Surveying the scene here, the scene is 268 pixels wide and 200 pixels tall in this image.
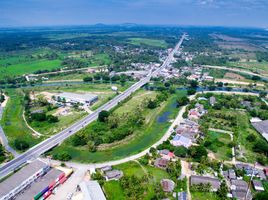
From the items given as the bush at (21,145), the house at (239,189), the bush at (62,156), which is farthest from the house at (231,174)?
the bush at (21,145)

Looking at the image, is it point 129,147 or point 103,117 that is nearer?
point 129,147

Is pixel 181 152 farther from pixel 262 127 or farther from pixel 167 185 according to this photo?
pixel 262 127

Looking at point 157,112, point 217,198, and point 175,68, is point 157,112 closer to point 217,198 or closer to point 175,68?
point 217,198

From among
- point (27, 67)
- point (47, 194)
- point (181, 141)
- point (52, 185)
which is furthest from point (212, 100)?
point (27, 67)

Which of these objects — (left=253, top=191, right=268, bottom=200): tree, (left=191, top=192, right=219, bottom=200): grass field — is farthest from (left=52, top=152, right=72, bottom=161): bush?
(left=253, top=191, right=268, bottom=200): tree

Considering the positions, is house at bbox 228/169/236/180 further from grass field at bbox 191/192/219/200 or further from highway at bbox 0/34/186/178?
highway at bbox 0/34/186/178
